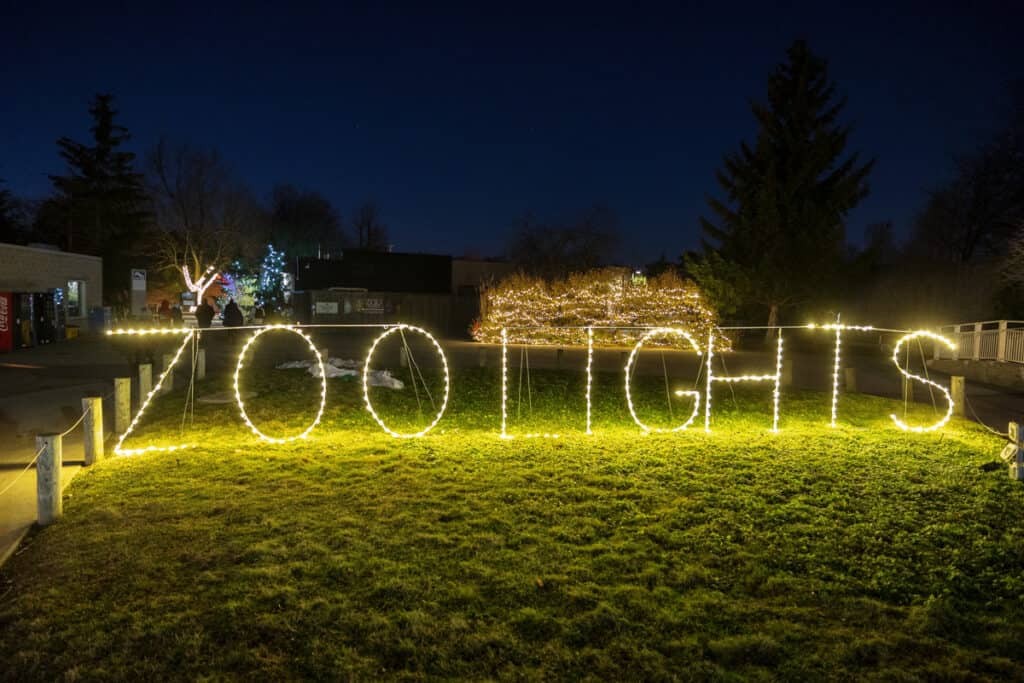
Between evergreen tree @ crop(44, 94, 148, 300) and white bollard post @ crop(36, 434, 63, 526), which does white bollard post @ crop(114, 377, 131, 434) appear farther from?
evergreen tree @ crop(44, 94, 148, 300)

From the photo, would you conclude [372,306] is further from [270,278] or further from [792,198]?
[792,198]

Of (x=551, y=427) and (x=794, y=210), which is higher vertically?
(x=794, y=210)

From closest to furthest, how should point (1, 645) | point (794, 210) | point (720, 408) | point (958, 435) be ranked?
point (1, 645) → point (958, 435) → point (720, 408) → point (794, 210)

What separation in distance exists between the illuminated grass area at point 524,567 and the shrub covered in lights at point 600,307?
19.8 m

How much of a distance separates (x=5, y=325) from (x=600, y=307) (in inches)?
846

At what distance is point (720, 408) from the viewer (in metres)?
11.1

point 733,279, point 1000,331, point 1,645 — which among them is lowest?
point 1,645

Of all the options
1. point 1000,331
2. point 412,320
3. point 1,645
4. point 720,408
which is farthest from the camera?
point 412,320

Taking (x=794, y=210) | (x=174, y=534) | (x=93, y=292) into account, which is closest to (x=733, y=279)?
(x=794, y=210)

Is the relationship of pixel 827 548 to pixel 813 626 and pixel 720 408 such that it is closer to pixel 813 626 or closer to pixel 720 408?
pixel 813 626

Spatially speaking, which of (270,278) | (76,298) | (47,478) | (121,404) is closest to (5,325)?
(76,298)

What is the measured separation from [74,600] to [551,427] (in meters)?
6.57

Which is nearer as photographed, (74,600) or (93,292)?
(74,600)

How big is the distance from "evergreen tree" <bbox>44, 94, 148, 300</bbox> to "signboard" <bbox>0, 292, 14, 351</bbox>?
1006 inches
